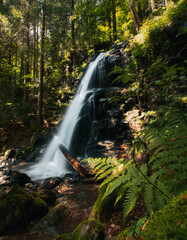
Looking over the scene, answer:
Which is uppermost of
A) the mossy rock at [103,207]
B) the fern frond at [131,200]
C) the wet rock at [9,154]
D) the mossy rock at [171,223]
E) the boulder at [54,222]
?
the mossy rock at [171,223]

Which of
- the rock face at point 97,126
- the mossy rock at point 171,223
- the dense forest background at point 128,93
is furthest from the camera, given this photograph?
the rock face at point 97,126

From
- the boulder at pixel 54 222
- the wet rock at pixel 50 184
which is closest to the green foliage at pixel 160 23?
the boulder at pixel 54 222

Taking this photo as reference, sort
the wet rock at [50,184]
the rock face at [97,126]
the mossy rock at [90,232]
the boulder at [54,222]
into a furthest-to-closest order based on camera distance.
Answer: the rock face at [97,126], the wet rock at [50,184], the boulder at [54,222], the mossy rock at [90,232]

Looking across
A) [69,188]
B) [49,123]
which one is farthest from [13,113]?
[69,188]

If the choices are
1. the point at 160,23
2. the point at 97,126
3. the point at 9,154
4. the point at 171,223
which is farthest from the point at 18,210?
the point at 160,23

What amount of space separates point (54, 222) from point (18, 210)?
2.67 ft

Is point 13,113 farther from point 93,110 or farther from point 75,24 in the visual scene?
point 75,24

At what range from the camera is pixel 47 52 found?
481 inches

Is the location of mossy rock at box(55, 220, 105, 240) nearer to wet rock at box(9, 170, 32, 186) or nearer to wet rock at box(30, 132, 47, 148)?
wet rock at box(9, 170, 32, 186)

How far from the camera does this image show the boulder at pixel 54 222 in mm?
2745

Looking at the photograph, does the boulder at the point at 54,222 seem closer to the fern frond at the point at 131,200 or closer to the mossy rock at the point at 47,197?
the mossy rock at the point at 47,197

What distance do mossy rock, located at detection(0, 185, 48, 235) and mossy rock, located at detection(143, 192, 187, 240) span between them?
10.7ft

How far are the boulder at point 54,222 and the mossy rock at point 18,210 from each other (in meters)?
0.25

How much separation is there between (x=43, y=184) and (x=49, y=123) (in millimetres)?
8214
